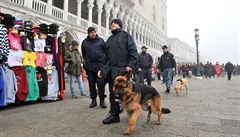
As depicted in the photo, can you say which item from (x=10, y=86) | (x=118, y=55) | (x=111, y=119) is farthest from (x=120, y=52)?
(x=10, y=86)

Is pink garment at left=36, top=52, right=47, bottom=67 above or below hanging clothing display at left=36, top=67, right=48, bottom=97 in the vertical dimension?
above

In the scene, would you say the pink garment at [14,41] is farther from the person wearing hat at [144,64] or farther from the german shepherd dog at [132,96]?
the person wearing hat at [144,64]

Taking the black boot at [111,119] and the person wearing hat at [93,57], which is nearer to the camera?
the black boot at [111,119]

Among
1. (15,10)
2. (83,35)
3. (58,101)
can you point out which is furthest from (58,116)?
(83,35)

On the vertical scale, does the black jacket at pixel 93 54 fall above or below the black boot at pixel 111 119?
above

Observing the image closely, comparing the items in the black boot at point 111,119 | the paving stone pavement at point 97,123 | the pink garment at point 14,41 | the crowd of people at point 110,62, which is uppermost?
the pink garment at point 14,41

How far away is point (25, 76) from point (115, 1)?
27.5m

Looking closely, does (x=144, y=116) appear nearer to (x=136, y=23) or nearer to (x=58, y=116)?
(x=58, y=116)

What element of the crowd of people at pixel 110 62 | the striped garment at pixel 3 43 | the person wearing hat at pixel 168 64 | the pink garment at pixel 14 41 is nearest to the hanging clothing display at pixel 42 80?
the pink garment at pixel 14 41

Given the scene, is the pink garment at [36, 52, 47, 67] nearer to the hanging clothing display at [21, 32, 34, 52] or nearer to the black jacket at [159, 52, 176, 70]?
the hanging clothing display at [21, 32, 34, 52]

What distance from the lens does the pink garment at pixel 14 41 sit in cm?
672

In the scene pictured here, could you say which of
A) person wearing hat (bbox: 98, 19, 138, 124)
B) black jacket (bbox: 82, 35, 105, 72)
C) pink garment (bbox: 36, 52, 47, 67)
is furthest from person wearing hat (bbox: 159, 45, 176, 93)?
person wearing hat (bbox: 98, 19, 138, 124)

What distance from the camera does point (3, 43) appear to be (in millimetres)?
6172

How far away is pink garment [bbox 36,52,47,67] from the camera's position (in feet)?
24.9
